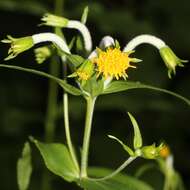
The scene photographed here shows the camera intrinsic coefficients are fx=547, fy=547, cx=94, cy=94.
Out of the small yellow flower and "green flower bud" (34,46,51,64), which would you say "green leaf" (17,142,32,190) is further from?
the small yellow flower

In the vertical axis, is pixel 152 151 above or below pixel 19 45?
below

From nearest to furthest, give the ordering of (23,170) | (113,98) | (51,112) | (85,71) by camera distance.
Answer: (85,71) → (23,170) → (51,112) → (113,98)

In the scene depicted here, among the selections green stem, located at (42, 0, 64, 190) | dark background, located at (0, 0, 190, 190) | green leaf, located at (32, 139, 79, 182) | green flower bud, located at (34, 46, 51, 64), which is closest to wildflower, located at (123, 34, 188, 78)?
green flower bud, located at (34, 46, 51, 64)

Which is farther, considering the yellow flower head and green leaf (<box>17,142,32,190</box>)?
green leaf (<box>17,142,32,190</box>)

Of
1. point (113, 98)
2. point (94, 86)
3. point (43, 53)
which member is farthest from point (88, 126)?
point (113, 98)

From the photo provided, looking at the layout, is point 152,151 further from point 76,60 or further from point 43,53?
point 43,53

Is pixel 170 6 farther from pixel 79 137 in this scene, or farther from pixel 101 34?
pixel 79 137

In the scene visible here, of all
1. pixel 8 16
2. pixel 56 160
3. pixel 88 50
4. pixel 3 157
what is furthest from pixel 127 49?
pixel 8 16
